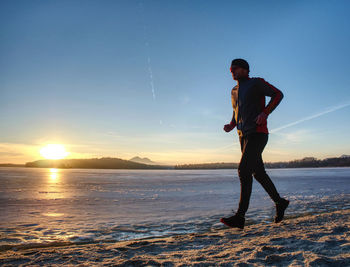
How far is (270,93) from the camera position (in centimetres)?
294

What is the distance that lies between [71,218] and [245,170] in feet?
8.57

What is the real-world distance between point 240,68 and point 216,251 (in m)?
2.09

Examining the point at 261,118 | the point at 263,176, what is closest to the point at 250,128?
the point at 261,118

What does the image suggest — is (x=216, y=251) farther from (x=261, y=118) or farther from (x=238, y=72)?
(x=238, y=72)

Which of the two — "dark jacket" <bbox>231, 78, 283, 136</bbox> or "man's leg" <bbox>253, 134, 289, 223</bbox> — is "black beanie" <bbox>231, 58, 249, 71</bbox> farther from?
"man's leg" <bbox>253, 134, 289, 223</bbox>

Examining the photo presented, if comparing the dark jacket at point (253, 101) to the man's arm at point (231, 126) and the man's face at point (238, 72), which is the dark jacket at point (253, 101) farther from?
the man's arm at point (231, 126)

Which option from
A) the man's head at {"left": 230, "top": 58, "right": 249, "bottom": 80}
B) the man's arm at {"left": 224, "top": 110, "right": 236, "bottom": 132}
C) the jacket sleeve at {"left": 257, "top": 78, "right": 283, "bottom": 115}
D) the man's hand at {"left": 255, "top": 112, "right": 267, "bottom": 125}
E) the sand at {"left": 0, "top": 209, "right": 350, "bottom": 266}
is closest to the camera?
the sand at {"left": 0, "top": 209, "right": 350, "bottom": 266}

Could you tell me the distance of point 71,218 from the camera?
379 cm

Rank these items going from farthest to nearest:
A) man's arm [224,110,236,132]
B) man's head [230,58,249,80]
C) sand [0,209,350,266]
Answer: man's arm [224,110,236,132] → man's head [230,58,249,80] → sand [0,209,350,266]

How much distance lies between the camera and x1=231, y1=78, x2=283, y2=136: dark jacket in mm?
2900

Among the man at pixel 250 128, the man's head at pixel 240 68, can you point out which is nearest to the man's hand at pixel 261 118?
the man at pixel 250 128

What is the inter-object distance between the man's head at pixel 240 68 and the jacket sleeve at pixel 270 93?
22cm

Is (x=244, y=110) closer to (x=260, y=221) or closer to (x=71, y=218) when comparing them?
(x=260, y=221)

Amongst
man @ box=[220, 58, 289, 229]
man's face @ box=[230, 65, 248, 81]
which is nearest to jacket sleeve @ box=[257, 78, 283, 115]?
man @ box=[220, 58, 289, 229]
